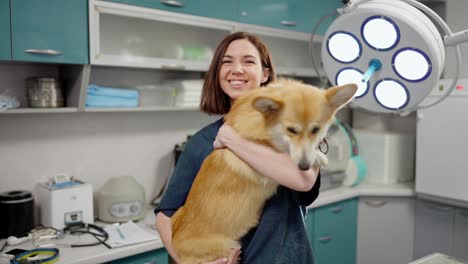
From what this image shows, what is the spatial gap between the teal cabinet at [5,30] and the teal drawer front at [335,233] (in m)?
2.19

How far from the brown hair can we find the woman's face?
21mm

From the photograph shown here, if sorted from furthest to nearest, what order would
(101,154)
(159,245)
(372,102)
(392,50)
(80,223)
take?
(101,154), (80,223), (159,245), (372,102), (392,50)

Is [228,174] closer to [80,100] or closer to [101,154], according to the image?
[80,100]

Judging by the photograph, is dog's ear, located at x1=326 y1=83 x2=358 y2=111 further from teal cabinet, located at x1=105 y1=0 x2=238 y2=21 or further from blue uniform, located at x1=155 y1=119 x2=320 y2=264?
teal cabinet, located at x1=105 y1=0 x2=238 y2=21

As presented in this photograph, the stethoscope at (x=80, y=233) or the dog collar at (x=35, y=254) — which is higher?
the dog collar at (x=35, y=254)

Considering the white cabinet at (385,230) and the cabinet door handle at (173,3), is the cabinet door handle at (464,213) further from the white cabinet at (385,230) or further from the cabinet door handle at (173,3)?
the cabinet door handle at (173,3)

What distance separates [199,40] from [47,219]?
1493mm

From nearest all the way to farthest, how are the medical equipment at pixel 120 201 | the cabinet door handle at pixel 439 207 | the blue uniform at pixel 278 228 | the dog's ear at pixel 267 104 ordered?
the dog's ear at pixel 267 104 → the blue uniform at pixel 278 228 → the medical equipment at pixel 120 201 → the cabinet door handle at pixel 439 207

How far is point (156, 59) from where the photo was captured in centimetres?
235

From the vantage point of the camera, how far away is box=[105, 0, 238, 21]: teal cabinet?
7.43 ft

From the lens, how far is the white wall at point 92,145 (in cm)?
224

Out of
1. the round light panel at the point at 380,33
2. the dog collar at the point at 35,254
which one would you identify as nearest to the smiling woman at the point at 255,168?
the round light panel at the point at 380,33

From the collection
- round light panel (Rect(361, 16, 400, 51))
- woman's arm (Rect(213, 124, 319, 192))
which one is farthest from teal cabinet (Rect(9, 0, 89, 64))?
round light panel (Rect(361, 16, 400, 51))

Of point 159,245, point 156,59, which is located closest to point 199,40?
point 156,59
